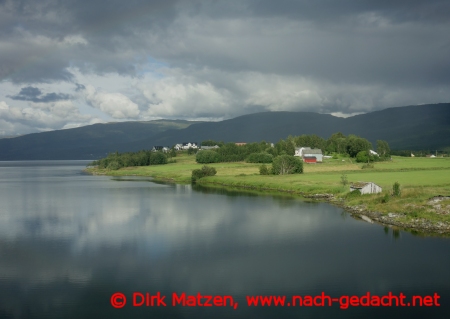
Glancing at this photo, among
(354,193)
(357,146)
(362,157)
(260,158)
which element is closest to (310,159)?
(362,157)

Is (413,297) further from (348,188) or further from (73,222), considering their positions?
(348,188)

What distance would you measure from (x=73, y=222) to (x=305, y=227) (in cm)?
1975

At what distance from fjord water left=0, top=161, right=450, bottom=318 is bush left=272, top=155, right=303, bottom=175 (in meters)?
35.9

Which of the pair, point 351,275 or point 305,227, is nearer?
point 351,275

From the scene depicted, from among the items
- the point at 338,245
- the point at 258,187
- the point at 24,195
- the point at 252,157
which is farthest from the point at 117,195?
the point at 252,157

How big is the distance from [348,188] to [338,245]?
84.3 ft

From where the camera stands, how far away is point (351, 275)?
825 inches

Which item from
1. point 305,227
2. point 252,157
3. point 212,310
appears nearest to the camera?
point 212,310

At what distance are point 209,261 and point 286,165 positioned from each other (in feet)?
180

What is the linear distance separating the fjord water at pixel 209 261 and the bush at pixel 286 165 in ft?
118

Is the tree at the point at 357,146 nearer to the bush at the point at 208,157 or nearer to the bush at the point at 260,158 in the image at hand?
the bush at the point at 260,158

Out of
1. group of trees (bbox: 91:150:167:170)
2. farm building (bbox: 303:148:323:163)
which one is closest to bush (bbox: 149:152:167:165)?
group of trees (bbox: 91:150:167:170)

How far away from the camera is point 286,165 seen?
76.8 m

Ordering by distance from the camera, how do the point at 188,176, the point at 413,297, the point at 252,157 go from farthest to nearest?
the point at 252,157 → the point at 188,176 → the point at 413,297
